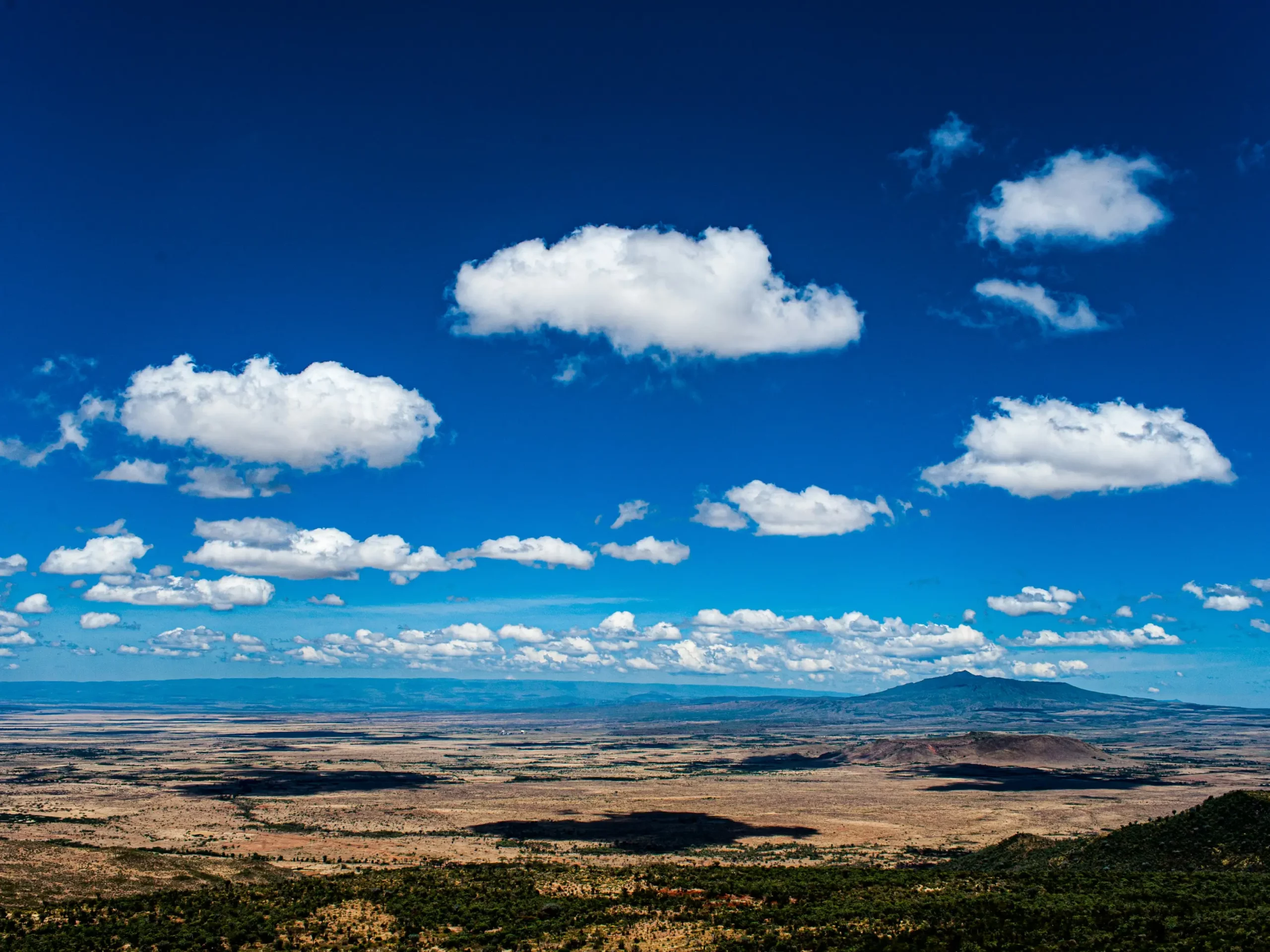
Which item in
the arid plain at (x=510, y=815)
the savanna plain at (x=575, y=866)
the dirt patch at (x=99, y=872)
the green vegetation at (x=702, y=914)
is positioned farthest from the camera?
the arid plain at (x=510, y=815)

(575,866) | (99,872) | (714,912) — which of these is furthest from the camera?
(575,866)

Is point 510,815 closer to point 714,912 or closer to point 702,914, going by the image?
point 714,912

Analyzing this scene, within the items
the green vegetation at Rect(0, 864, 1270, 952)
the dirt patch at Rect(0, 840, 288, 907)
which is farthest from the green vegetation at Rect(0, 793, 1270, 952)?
the dirt patch at Rect(0, 840, 288, 907)

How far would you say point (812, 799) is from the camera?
136 m

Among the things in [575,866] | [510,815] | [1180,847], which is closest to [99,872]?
[575,866]

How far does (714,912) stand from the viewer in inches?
1623

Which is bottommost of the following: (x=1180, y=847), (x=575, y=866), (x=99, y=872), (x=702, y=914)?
(x=575, y=866)

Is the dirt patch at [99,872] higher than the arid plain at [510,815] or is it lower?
higher

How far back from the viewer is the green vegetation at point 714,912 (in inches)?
1390

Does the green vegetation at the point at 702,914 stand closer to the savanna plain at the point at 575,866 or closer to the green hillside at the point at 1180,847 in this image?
the savanna plain at the point at 575,866

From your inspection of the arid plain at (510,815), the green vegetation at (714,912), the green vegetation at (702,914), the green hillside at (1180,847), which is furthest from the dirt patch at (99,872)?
the green hillside at (1180,847)

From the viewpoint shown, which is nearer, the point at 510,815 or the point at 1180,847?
the point at 1180,847

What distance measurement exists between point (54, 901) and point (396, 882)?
1990cm

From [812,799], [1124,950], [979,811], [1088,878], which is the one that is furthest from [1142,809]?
[1124,950]
